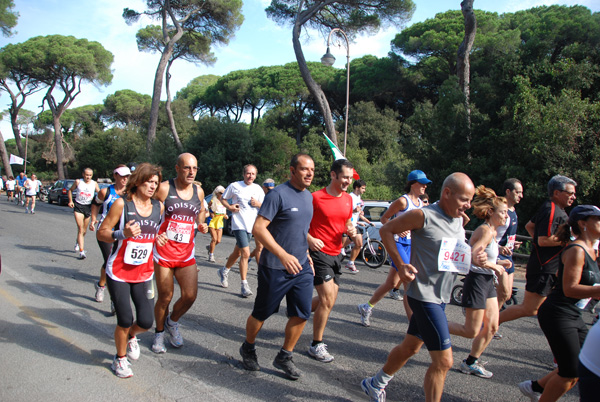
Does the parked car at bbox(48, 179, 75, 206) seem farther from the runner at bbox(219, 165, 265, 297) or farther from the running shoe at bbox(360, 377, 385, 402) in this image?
the running shoe at bbox(360, 377, 385, 402)

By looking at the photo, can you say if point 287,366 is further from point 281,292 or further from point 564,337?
point 564,337

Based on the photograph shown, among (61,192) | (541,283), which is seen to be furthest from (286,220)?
(61,192)

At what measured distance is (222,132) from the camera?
23.5 metres

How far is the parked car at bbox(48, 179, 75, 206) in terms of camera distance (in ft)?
85.2

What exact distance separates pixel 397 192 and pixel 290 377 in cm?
1496

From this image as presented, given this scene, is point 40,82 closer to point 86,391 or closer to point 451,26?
point 451,26

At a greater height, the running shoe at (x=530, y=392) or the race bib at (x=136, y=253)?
the race bib at (x=136, y=253)

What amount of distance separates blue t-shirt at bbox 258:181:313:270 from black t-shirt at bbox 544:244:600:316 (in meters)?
1.86

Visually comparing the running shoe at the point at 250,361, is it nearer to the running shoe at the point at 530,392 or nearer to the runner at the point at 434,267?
the runner at the point at 434,267

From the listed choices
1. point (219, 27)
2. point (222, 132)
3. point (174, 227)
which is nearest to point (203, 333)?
point (174, 227)

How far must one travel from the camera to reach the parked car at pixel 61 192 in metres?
26.0

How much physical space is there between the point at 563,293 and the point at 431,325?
0.95m

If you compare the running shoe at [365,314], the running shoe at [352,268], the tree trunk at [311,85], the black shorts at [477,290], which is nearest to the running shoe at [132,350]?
the running shoe at [365,314]

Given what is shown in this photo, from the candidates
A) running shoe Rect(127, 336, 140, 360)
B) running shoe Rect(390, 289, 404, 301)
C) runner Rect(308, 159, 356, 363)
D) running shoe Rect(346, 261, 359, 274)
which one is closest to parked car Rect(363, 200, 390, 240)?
running shoe Rect(346, 261, 359, 274)
